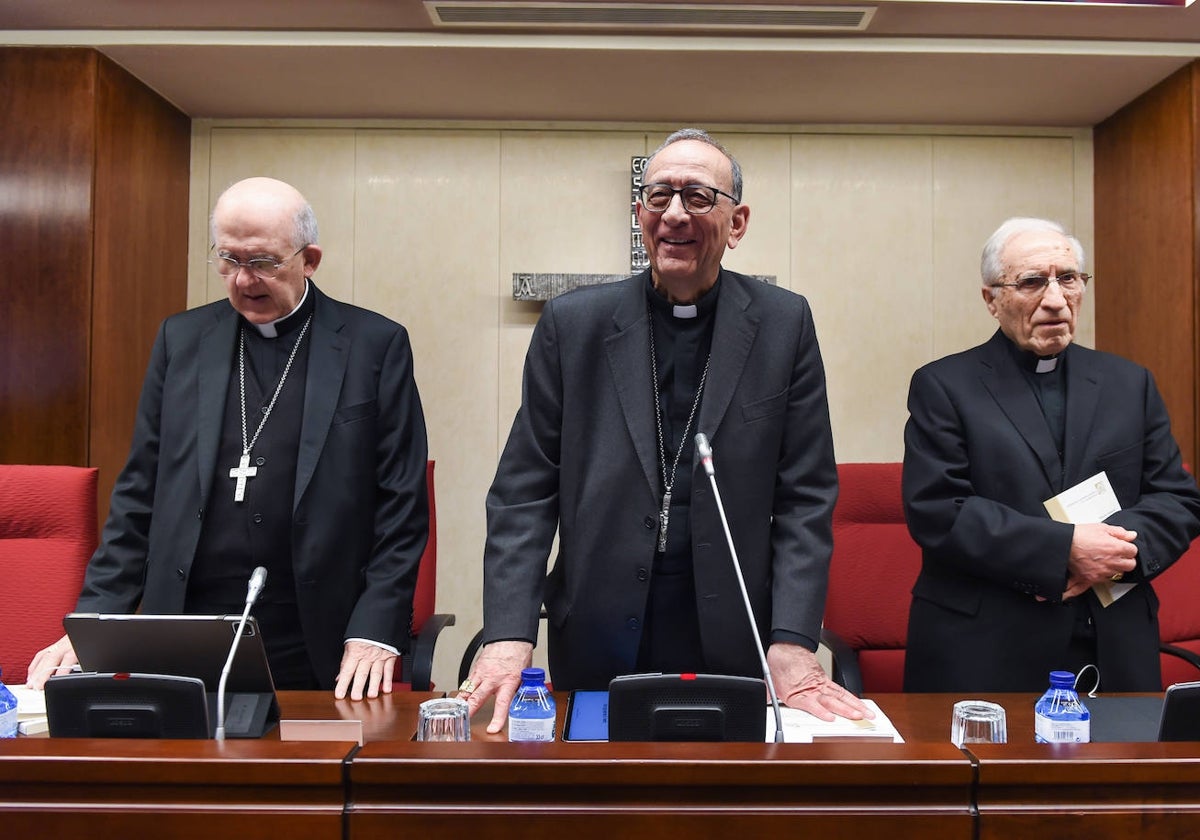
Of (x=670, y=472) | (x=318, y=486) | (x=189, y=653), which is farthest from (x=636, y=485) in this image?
(x=189, y=653)

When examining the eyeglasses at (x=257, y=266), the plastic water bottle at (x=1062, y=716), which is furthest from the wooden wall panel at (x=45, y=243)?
the plastic water bottle at (x=1062, y=716)

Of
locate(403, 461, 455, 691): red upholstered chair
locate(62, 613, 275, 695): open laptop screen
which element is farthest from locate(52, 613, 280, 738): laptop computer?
locate(403, 461, 455, 691): red upholstered chair

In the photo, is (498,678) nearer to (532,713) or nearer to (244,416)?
(532,713)

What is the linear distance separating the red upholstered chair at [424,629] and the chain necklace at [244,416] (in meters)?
0.41

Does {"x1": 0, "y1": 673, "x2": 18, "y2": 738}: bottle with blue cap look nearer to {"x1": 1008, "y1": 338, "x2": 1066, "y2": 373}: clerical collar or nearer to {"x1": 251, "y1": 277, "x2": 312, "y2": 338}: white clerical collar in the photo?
{"x1": 251, "y1": 277, "x2": 312, "y2": 338}: white clerical collar

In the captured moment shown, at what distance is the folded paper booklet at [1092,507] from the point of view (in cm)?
203

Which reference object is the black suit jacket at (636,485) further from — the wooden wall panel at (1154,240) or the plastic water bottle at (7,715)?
the wooden wall panel at (1154,240)

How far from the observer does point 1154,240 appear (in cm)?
378

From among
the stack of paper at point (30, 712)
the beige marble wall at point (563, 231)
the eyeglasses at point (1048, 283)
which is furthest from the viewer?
the beige marble wall at point (563, 231)

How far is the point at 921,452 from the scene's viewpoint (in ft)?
7.10

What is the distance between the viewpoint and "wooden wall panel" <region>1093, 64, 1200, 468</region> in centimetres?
358

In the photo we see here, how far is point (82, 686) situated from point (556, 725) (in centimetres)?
67

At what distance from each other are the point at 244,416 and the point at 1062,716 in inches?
64.1

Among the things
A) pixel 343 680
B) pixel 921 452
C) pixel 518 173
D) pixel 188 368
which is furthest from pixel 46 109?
pixel 921 452
